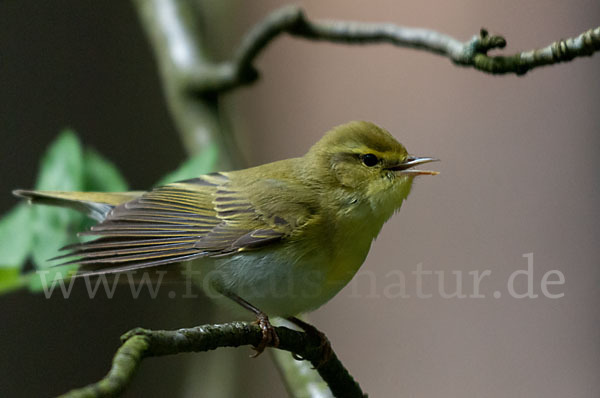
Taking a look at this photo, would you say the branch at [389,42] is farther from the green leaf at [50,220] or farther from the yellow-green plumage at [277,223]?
the green leaf at [50,220]

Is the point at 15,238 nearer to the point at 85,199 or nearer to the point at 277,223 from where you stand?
the point at 85,199

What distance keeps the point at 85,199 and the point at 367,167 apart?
3.91 ft

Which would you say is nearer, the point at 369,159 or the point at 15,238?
the point at 15,238

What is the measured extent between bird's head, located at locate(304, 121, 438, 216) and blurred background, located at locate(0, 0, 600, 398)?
5.12 ft

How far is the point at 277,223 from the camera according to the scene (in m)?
2.55

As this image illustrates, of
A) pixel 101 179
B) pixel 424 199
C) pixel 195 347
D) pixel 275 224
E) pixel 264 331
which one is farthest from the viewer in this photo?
pixel 424 199

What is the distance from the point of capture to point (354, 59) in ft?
21.7

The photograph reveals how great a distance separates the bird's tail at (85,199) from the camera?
2660mm

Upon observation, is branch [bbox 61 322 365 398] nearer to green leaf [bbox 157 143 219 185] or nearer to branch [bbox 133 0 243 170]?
green leaf [bbox 157 143 219 185]

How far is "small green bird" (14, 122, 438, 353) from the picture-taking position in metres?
2.39

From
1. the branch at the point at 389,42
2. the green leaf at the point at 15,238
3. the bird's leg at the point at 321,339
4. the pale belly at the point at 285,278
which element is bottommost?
the bird's leg at the point at 321,339

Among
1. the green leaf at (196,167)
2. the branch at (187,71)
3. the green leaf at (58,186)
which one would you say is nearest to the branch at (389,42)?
the branch at (187,71)

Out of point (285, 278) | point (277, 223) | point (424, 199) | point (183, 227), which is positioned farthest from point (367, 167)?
point (424, 199)

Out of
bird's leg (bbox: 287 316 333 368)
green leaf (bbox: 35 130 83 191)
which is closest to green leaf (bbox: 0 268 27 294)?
green leaf (bbox: 35 130 83 191)
